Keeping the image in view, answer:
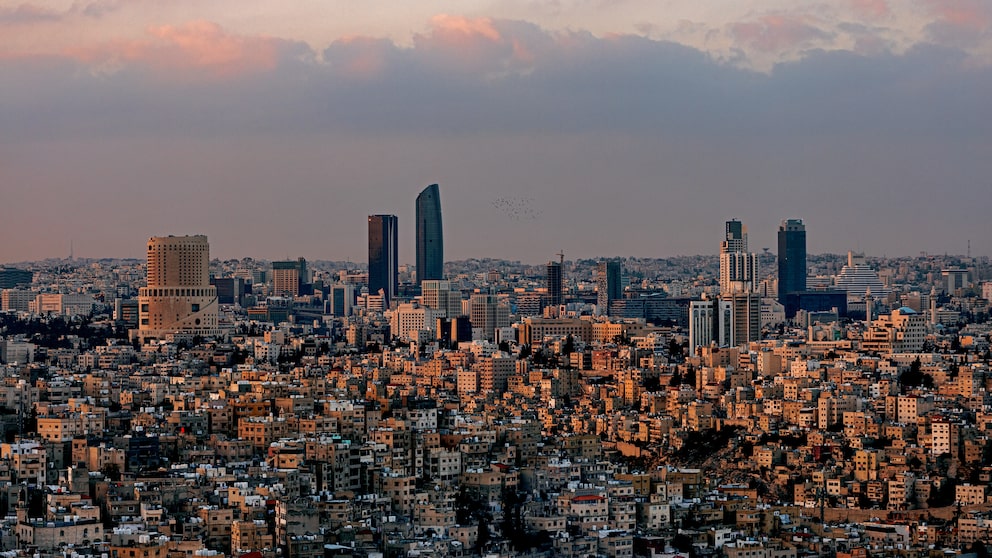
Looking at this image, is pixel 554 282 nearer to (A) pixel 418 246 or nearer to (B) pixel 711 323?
(A) pixel 418 246

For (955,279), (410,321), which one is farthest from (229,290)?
(955,279)

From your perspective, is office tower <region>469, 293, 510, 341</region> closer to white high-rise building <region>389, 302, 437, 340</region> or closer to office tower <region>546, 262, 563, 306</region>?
white high-rise building <region>389, 302, 437, 340</region>

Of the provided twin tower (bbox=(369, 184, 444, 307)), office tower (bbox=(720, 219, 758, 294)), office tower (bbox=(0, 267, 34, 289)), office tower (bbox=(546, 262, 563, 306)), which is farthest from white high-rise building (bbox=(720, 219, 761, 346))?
office tower (bbox=(0, 267, 34, 289))

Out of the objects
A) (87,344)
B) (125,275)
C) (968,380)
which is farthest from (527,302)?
(968,380)

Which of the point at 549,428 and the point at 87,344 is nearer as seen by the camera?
the point at 549,428

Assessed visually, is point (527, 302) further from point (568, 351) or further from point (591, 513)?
point (591, 513)

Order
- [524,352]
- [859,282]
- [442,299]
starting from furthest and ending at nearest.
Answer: [859,282] < [442,299] < [524,352]
